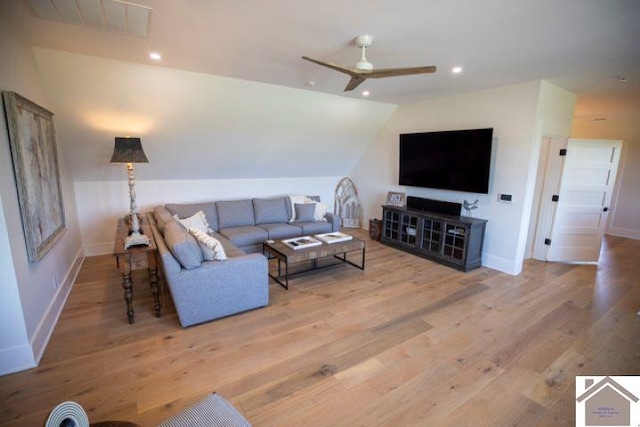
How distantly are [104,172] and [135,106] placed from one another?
1368mm

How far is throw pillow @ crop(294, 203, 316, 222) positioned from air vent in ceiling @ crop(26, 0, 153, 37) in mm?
3352

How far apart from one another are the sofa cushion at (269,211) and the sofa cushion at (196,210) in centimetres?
68

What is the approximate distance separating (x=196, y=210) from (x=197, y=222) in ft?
1.77

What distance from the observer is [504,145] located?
13.3 feet

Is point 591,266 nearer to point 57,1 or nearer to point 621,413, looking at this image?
point 621,413

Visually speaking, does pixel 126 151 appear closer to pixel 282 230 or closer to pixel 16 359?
pixel 16 359

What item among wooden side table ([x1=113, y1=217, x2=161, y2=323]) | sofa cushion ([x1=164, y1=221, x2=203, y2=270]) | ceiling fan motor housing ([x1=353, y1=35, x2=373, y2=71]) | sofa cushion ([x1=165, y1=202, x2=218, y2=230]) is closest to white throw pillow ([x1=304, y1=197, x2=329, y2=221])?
sofa cushion ([x1=165, y1=202, x2=218, y2=230])

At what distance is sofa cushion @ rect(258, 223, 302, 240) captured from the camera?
4.63 m

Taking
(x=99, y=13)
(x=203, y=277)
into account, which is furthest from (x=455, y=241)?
(x=99, y=13)

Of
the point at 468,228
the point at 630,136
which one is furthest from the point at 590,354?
the point at 630,136

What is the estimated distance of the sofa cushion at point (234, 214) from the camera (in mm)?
4789

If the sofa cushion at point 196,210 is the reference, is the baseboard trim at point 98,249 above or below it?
below

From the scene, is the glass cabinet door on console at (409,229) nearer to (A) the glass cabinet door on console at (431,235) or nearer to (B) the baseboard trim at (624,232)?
(A) the glass cabinet door on console at (431,235)

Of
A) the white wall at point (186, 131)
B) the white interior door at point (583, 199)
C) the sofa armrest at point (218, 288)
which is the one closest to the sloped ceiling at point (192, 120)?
the white wall at point (186, 131)
